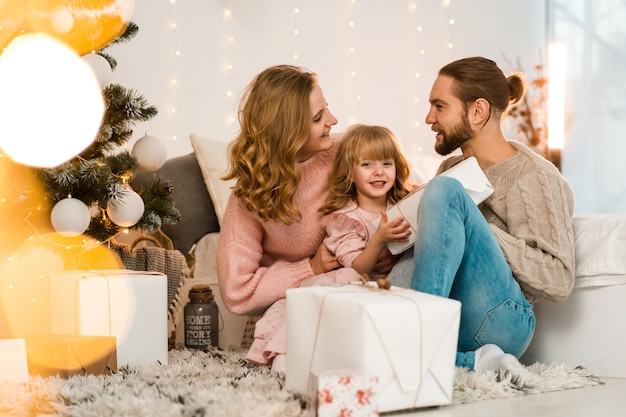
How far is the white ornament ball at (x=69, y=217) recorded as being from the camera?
78.8 inches

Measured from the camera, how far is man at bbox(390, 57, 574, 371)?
5.77 ft

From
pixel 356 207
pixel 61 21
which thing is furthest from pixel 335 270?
pixel 61 21

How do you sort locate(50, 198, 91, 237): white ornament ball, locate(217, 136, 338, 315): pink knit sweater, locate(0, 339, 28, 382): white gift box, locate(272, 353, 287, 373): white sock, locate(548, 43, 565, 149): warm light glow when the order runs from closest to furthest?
locate(0, 339, 28, 382): white gift box
locate(272, 353, 287, 373): white sock
locate(50, 198, 91, 237): white ornament ball
locate(217, 136, 338, 315): pink knit sweater
locate(548, 43, 565, 149): warm light glow

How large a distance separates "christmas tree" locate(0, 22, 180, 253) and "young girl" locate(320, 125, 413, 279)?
519 millimetres

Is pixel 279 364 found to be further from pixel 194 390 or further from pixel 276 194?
pixel 276 194

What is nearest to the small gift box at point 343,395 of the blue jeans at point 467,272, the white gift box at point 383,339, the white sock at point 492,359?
the white gift box at point 383,339

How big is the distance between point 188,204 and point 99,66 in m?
0.69

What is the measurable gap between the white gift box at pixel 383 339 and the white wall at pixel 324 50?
1.73 m

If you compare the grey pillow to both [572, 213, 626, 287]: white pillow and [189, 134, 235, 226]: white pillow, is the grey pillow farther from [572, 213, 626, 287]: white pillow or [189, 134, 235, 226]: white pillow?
[572, 213, 626, 287]: white pillow

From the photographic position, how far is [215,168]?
8.98 ft

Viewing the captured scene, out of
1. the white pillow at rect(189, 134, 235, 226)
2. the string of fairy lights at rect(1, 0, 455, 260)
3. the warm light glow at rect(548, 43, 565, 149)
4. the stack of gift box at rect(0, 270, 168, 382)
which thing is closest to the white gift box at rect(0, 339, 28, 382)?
the stack of gift box at rect(0, 270, 168, 382)

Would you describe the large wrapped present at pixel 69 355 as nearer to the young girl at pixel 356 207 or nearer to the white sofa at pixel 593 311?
the young girl at pixel 356 207

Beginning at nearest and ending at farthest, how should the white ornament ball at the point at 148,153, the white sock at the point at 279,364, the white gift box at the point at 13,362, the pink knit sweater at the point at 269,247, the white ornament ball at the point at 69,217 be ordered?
the white gift box at the point at 13,362
the white sock at the point at 279,364
the white ornament ball at the point at 69,217
the pink knit sweater at the point at 269,247
the white ornament ball at the point at 148,153

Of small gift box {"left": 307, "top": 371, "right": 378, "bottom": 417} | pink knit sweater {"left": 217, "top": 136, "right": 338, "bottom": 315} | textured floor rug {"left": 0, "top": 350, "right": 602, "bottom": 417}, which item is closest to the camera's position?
small gift box {"left": 307, "top": 371, "right": 378, "bottom": 417}
